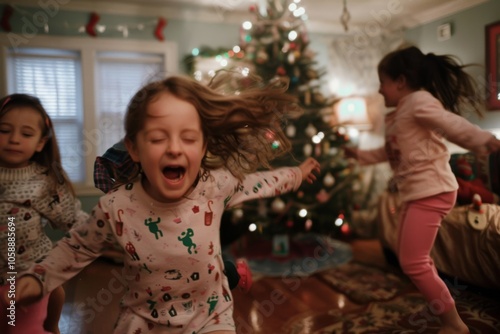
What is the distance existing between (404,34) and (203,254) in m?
0.86

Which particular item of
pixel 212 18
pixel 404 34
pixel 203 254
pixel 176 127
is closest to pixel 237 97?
pixel 176 127

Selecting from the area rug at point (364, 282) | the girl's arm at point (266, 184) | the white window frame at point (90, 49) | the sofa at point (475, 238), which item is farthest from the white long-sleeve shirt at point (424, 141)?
the white window frame at point (90, 49)

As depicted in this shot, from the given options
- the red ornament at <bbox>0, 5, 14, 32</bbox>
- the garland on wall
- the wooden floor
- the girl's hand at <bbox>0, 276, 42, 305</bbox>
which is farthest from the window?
the girl's hand at <bbox>0, 276, 42, 305</bbox>

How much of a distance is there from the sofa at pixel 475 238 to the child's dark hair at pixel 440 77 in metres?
0.23

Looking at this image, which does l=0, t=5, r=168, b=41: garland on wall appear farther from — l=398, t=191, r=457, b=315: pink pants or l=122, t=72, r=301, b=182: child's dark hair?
l=398, t=191, r=457, b=315: pink pants

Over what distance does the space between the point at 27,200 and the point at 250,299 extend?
1.05 m

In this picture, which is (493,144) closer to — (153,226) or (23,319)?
(153,226)

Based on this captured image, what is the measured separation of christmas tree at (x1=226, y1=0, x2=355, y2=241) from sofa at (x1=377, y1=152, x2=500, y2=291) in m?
0.77

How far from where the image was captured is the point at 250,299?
1537mm

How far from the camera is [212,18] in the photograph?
2693 mm

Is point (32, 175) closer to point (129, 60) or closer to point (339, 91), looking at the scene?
point (129, 60)

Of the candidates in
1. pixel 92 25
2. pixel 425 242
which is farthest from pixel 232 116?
pixel 92 25

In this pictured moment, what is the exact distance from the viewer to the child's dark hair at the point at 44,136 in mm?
719

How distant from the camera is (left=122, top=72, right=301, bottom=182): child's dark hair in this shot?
73 cm
